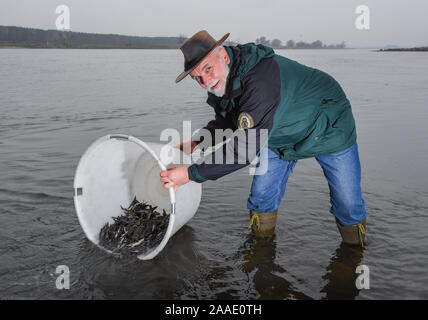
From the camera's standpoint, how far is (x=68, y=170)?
6.67 metres

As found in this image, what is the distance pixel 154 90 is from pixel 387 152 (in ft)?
41.8

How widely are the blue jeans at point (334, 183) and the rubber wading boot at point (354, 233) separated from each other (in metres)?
Result: 0.06

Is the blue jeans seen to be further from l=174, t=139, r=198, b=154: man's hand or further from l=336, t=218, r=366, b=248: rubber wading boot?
l=174, t=139, r=198, b=154: man's hand

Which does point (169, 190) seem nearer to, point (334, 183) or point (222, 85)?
point (222, 85)

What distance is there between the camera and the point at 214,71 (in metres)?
3.13

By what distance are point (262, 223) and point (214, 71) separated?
1918 mm

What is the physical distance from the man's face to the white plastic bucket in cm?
79

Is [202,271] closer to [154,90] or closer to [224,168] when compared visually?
[224,168]

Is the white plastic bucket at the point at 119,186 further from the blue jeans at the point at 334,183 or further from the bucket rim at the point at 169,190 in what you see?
the blue jeans at the point at 334,183

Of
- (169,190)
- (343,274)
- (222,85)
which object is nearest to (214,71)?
(222,85)

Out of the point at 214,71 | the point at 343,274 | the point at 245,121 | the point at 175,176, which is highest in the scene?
the point at 214,71

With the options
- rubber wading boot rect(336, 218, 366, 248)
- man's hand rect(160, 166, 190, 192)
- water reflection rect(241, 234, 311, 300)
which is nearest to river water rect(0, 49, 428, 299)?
water reflection rect(241, 234, 311, 300)

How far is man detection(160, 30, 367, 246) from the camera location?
3.06 metres
